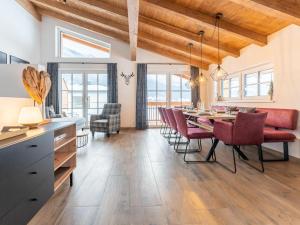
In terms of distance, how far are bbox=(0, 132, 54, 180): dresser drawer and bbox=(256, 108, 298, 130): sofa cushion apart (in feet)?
12.2

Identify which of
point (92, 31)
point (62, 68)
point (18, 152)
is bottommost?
point (18, 152)

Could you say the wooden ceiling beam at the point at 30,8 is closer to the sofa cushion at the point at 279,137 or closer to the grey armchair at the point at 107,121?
the grey armchair at the point at 107,121

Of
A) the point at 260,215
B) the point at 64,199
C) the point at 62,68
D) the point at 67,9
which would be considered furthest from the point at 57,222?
the point at 62,68

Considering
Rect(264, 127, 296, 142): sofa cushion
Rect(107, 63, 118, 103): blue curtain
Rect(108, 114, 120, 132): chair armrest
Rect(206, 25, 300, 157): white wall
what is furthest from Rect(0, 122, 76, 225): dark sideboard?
Rect(107, 63, 118, 103): blue curtain

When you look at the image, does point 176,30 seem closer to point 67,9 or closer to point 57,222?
point 67,9

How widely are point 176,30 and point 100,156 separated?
3.49 m

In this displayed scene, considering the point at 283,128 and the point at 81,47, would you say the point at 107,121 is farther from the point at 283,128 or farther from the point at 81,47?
the point at 283,128

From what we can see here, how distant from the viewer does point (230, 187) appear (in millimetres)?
2629

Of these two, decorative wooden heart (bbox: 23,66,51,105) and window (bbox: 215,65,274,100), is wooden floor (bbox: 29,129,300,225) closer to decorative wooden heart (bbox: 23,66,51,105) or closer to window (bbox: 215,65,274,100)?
decorative wooden heart (bbox: 23,66,51,105)

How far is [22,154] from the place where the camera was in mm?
1502

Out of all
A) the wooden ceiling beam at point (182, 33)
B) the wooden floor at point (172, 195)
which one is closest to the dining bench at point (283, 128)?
the wooden floor at point (172, 195)

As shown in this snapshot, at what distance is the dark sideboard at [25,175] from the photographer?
1.32m

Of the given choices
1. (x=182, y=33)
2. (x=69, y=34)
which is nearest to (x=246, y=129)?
(x=182, y=33)

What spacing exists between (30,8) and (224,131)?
7.06 metres
